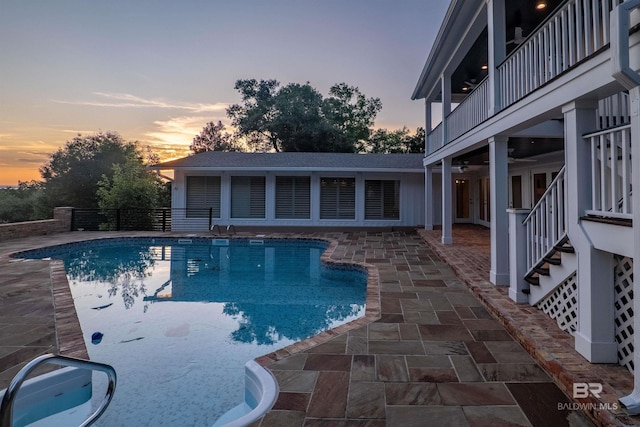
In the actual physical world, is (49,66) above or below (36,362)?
above

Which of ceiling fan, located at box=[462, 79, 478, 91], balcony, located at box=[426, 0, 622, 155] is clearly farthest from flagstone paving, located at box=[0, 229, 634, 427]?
ceiling fan, located at box=[462, 79, 478, 91]

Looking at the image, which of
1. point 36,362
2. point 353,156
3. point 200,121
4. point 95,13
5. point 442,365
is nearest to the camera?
point 36,362

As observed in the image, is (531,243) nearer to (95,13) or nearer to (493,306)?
(493,306)

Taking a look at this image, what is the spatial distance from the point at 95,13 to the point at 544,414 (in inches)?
629

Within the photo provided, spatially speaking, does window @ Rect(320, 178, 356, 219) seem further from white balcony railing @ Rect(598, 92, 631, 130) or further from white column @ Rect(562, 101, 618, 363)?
white column @ Rect(562, 101, 618, 363)

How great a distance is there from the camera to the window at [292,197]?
14953mm

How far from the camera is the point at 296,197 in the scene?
15.0 meters

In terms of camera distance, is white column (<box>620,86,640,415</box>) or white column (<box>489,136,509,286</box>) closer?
white column (<box>620,86,640,415</box>)

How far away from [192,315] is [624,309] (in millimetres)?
5434

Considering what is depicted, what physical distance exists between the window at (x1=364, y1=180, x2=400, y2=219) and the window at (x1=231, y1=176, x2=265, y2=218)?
4.73m

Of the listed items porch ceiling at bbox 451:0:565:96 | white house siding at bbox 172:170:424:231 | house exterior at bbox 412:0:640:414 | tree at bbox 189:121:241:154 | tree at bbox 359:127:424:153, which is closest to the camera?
house exterior at bbox 412:0:640:414

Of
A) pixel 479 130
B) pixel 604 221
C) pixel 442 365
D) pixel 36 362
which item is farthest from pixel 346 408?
pixel 479 130

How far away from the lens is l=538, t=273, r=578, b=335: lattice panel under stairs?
3434mm

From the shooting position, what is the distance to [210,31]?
523 inches
